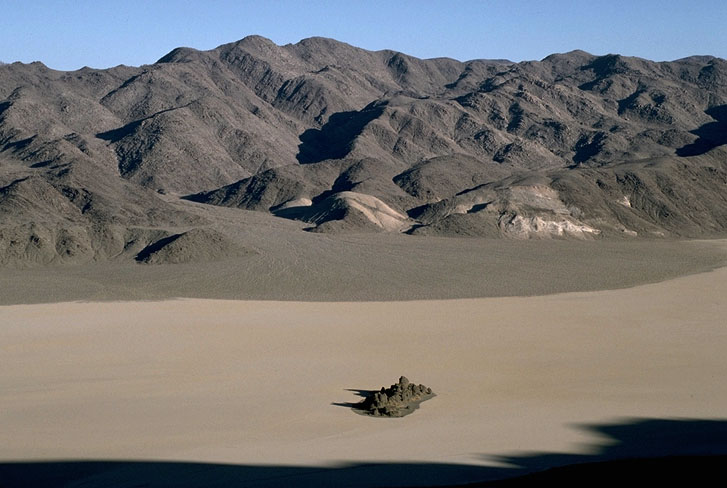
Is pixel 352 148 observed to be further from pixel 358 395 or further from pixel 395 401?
pixel 395 401

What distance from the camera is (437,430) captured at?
17922 millimetres

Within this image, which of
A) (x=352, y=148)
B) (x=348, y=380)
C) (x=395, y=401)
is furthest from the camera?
(x=352, y=148)

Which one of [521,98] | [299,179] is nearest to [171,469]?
[299,179]

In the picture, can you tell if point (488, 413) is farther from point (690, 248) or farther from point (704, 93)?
point (704, 93)

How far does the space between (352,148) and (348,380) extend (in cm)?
8895

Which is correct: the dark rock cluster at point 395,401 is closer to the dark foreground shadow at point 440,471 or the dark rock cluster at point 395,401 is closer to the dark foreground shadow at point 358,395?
the dark foreground shadow at point 358,395

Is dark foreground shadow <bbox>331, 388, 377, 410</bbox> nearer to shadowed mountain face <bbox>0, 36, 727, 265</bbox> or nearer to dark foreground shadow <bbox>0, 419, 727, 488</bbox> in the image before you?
dark foreground shadow <bbox>0, 419, 727, 488</bbox>

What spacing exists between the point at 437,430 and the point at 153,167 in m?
89.4

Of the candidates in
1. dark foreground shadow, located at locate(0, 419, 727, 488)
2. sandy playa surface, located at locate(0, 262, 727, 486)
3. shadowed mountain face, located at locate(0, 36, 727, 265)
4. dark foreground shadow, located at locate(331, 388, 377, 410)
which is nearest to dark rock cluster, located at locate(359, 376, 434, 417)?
dark foreground shadow, located at locate(331, 388, 377, 410)

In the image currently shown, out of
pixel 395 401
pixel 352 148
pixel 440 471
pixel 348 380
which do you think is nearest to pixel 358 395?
pixel 348 380

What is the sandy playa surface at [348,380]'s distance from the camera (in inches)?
649

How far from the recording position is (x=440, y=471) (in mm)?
14664

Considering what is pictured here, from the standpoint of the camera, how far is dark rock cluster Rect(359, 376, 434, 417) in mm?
19523

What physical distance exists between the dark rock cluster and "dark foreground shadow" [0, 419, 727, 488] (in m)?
3.05
